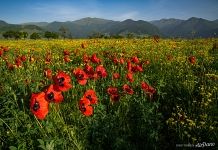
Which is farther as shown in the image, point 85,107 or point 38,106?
point 85,107

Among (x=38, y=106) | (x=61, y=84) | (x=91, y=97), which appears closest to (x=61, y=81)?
(x=61, y=84)

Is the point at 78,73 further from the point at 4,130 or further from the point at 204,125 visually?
the point at 204,125

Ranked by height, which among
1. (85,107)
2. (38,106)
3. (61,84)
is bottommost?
(85,107)

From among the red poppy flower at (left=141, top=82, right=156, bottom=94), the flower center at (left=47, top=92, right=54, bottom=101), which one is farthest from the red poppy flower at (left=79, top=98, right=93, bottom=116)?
the red poppy flower at (left=141, top=82, right=156, bottom=94)

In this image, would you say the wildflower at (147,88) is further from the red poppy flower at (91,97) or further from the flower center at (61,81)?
the flower center at (61,81)

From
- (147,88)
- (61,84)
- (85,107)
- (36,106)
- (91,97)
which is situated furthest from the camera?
(147,88)

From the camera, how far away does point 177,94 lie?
6.79 meters

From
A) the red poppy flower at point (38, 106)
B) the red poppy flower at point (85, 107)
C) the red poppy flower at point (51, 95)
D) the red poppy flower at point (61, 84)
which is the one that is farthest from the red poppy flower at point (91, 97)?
the red poppy flower at point (38, 106)

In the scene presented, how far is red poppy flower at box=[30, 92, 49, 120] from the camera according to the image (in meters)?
3.49

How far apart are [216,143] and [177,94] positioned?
249 cm

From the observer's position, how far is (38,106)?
354 centimetres

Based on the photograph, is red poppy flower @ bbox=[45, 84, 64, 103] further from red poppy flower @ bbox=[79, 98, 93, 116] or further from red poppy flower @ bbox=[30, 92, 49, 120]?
red poppy flower @ bbox=[79, 98, 93, 116]

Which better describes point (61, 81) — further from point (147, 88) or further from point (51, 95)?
point (147, 88)

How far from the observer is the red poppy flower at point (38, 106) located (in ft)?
11.4
